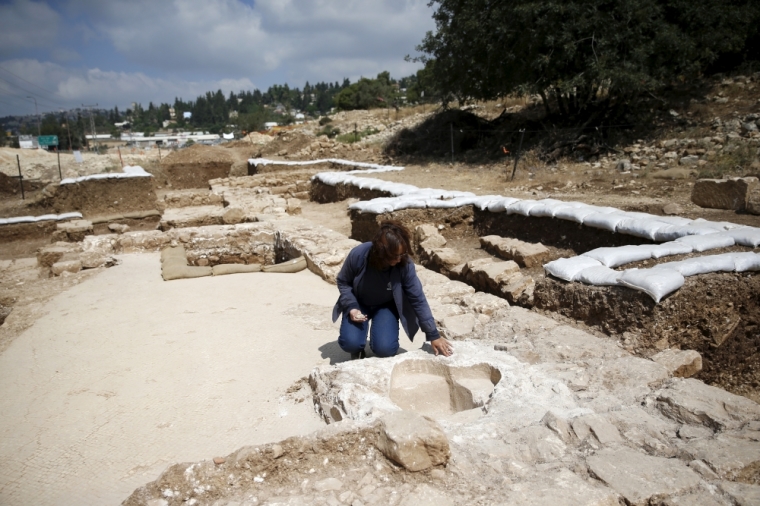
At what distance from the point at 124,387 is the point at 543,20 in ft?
46.9

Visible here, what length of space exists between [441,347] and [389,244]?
803mm

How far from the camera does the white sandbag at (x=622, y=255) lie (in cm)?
449

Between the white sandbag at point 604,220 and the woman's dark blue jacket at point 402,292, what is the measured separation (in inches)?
138

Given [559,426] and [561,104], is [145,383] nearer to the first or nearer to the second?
[559,426]

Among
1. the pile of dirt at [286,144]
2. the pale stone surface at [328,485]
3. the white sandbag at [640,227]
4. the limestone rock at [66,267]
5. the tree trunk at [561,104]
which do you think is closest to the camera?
the pale stone surface at [328,485]

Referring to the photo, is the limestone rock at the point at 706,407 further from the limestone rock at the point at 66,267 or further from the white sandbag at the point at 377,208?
the limestone rock at the point at 66,267

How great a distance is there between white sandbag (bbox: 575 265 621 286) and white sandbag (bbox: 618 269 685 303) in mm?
79

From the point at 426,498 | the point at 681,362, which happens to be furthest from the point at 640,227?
the point at 426,498

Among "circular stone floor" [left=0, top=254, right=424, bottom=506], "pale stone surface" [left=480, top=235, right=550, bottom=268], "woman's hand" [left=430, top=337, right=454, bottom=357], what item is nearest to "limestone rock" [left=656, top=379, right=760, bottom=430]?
"woman's hand" [left=430, top=337, right=454, bottom=357]

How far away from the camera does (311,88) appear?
552 ft

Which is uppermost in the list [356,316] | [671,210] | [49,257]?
[671,210]

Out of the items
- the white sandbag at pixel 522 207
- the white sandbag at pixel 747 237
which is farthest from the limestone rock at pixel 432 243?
the white sandbag at pixel 747 237

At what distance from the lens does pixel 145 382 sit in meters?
3.62

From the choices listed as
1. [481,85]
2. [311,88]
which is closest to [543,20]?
[481,85]
